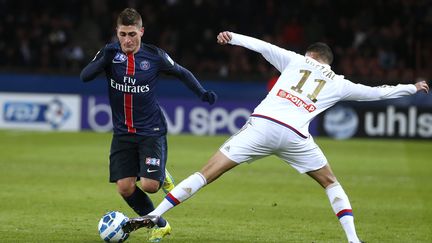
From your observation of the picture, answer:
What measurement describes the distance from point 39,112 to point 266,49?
13930 millimetres

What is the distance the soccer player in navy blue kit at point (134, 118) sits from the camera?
8.00 metres

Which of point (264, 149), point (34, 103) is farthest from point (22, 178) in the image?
point (34, 103)

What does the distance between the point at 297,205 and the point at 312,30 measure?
11585mm

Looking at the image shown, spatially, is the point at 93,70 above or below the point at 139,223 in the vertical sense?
above

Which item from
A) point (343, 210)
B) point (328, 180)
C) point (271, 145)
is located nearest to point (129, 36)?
point (271, 145)

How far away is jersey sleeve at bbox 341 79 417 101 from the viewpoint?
25.5 feet

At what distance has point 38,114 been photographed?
20.8 m

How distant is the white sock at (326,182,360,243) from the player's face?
7.50ft

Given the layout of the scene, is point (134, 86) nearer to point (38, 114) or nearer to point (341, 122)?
point (341, 122)

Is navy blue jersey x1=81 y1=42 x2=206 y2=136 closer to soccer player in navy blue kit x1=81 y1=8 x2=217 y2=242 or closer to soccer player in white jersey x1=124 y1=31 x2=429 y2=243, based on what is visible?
soccer player in navy blue kit x1=81 y1=8 x2=217 y2=242

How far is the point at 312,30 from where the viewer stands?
71.7 feet

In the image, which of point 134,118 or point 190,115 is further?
point 190,115

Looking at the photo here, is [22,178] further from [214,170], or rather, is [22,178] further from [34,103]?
[34,103]

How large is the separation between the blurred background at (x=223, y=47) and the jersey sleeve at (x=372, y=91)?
12.1 m
